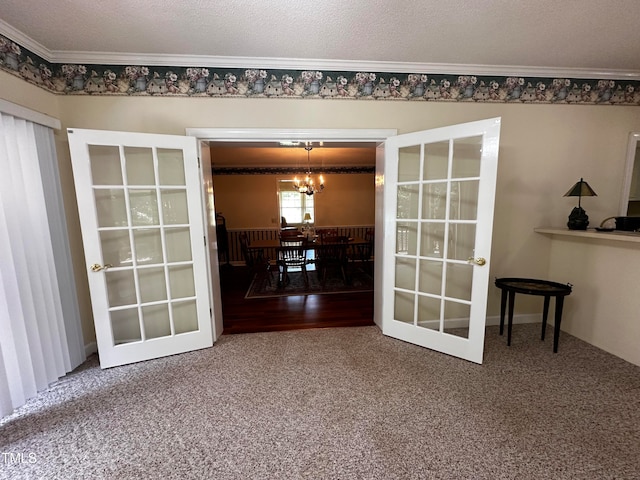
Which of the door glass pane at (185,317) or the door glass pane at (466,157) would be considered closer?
the door glass pane at (466,157)

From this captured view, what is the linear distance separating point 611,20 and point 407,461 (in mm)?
3231

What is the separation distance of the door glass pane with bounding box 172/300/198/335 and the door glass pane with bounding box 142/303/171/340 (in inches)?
2.7

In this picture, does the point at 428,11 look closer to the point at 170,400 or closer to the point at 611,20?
the point at 611,20

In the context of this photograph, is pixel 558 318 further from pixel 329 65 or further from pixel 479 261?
pixel 329 65

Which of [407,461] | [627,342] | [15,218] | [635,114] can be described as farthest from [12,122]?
[635,114]

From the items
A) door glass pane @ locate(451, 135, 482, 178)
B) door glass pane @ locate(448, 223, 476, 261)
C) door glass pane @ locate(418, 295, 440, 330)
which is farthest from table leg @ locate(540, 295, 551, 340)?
door glass pane @ locate(451, 135, 482, 178)

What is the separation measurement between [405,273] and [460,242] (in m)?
0.59

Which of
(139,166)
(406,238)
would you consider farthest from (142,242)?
(406,238)

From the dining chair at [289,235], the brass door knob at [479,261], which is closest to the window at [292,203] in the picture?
the dining chair at [289,235]

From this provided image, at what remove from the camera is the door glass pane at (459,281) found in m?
2.36

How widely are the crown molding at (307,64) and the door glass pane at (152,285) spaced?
1.87 meters

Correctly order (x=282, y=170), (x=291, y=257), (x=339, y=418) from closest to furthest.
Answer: (x=339, y=418), (x=291, y=257), (x=282, y=170)

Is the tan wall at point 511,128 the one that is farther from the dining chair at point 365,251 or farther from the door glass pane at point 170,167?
the dining chair at point 365,251

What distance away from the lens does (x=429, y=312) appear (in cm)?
255
